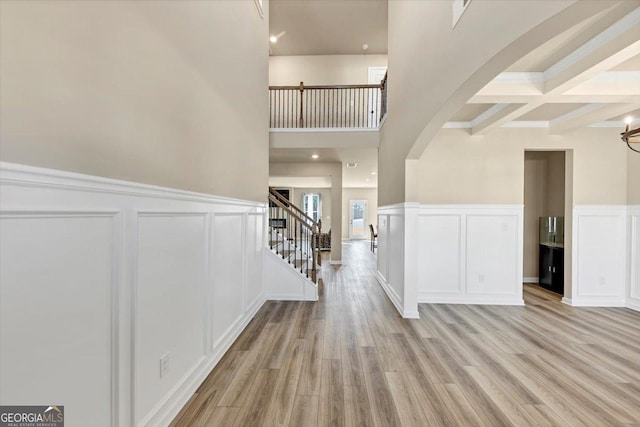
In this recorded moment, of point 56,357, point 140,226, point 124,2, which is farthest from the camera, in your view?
point 140,226

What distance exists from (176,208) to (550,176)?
6.55 m

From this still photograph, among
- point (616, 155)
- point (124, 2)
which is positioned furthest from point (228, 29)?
point (616, 155)

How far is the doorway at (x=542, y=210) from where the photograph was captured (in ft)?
16.6

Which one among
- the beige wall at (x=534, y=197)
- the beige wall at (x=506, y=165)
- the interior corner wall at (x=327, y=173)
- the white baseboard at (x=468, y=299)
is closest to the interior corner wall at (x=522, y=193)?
the beige wall at (x=506, y=165)

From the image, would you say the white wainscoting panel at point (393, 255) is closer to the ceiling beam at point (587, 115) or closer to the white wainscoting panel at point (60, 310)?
the ceiling beam at point (587, 115)

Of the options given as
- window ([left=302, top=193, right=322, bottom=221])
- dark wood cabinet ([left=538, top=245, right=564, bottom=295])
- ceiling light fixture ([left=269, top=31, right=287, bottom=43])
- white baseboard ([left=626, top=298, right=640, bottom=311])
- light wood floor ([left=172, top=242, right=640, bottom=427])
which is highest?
ceiling light fixture ([left=269, top=31, right=287, bottom=43])

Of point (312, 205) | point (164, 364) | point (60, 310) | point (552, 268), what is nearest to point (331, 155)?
point (552, 268)

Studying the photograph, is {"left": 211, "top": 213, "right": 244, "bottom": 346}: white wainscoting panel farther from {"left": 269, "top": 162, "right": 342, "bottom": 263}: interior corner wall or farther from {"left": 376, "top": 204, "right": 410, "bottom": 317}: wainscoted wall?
{"left": 269, "top": 162, "right": 342, "bottom": 263}: interior corner wall

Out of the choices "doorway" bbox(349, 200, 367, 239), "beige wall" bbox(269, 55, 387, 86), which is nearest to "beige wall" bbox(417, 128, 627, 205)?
"beige wall" bbox(269, 55, 387, 86)

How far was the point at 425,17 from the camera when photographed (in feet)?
9.80

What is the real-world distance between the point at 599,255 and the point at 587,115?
218cm

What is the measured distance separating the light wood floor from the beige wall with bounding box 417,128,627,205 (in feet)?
5.67

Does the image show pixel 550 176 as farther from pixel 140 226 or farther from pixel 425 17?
pixel 140 226

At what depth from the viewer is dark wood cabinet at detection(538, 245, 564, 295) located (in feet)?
15.4
